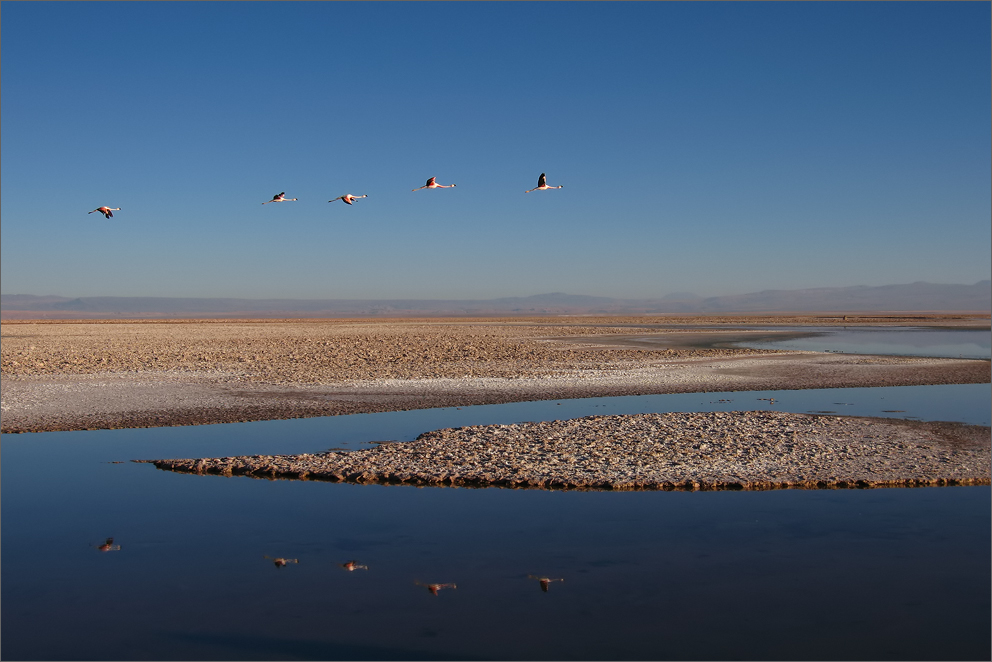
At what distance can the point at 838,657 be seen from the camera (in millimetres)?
7133

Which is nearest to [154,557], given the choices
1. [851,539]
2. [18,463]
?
[18,463]

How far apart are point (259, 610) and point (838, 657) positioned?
510cm

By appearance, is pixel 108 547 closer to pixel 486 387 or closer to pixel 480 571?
pixel 480 571

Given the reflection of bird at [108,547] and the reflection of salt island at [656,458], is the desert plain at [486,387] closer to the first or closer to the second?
the reflection of salt island at [656,458]

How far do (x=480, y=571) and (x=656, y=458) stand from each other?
18.0 feet

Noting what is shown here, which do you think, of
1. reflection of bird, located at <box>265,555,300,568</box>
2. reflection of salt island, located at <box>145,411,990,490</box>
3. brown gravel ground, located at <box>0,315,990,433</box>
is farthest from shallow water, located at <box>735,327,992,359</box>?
reflection of bird, located at <box>265,555,300,568</box>

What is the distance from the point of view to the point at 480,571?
30.1 feet

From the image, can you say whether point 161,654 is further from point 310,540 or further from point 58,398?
point 58,398

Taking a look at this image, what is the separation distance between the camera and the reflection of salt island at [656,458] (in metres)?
12.7

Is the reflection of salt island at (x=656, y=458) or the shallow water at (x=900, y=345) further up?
the reflection of salt island at (x=656, y=458)

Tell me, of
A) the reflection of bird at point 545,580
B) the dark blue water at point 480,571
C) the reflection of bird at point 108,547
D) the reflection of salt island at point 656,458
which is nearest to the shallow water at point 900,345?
the reflection of salt island at point 656,458

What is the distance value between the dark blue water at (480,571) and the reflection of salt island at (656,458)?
1.38 feet

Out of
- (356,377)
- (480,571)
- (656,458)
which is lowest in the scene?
(480,571)

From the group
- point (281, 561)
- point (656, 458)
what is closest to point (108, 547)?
point (281, 561)
